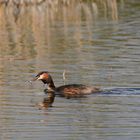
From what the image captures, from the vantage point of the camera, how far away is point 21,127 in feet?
35.7

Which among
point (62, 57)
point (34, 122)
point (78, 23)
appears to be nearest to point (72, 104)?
point (34, 122)

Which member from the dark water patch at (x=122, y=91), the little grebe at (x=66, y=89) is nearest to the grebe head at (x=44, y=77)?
the little grebe at (x=66, y=89)

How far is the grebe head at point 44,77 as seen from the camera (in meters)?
14.1

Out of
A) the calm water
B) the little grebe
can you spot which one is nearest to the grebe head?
the little grebe

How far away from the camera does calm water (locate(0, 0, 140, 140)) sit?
35.7 feet

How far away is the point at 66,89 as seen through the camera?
13648 millimetres

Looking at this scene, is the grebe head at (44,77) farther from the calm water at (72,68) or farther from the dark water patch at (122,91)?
the dark water patch at (122,91)

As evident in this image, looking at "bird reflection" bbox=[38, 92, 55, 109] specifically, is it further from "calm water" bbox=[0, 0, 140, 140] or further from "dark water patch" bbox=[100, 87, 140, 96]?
"dark water patch" bbox=[100, 87, 140, 96]

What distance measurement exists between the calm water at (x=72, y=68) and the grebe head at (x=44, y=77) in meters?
0.22

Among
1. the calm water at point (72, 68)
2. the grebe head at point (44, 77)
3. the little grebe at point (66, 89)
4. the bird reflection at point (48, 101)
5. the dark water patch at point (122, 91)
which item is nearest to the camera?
the calm water at point (72, 68)

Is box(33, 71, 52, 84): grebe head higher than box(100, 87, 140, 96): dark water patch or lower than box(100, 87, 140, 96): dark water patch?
higher

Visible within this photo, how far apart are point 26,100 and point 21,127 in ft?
6.82

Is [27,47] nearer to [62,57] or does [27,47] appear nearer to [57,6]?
Answer: [62,57]

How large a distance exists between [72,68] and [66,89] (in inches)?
84.8
